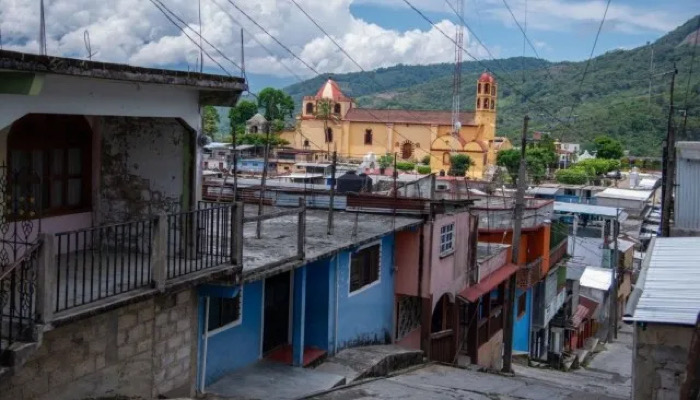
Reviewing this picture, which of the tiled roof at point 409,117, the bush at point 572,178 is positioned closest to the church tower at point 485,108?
the tiled roof at point 409,117

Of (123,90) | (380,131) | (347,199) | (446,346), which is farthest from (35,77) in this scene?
(380,131)

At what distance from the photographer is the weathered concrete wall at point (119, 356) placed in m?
7.71

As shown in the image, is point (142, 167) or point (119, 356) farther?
point (142, 167)

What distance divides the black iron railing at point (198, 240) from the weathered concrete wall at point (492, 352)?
13.4m

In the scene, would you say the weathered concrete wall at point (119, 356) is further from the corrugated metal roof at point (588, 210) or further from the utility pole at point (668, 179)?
the corrugated metal roof at point (588, 210)

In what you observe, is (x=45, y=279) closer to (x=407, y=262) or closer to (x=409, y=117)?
(x=407, y=262)

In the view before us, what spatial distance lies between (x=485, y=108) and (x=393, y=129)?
1230 cm

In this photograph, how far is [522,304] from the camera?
27516mm

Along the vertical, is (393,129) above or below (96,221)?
above

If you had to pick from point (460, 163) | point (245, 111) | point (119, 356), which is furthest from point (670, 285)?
point (245, 111)

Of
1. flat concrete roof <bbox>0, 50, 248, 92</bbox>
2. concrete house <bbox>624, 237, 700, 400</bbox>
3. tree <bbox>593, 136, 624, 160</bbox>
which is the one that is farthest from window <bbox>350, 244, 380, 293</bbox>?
tree <bbox>593, 136, 624, 160</bbox>

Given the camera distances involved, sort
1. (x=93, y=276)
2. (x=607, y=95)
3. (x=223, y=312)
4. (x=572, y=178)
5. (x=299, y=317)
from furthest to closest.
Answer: (x=607, y=95)
(x=572, y=178)
(x=299, y=317)
(x=223, y=312)
(x=93, y=276)

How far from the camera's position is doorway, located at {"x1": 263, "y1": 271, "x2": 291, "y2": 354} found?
13.2 m

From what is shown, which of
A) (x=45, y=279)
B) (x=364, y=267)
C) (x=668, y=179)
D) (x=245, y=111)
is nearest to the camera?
(x=45, y=279)
